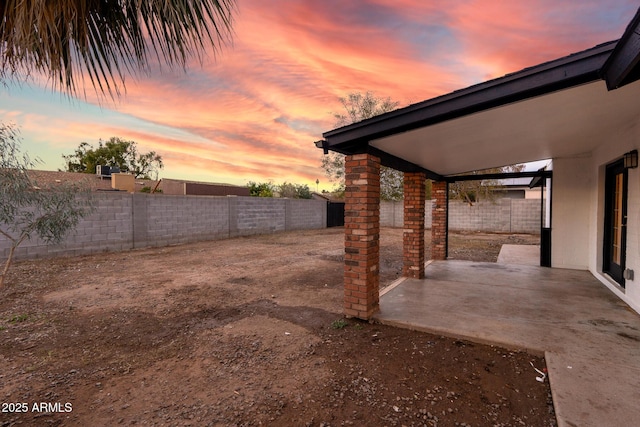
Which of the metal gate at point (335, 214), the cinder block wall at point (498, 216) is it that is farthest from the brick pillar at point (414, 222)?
the metal gate at point (335, 214)

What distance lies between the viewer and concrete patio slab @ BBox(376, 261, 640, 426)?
2.37 meters

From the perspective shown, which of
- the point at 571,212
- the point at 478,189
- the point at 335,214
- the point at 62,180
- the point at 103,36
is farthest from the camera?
the point at 335,214

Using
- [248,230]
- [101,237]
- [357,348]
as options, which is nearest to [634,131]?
[357,348]

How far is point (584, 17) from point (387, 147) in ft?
12.5

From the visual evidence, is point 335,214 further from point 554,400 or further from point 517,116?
point 554,400

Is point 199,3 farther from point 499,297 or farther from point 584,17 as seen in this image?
point 584,17

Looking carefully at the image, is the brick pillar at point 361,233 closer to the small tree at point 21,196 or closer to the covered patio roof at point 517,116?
the covered patio roof at point 517,116

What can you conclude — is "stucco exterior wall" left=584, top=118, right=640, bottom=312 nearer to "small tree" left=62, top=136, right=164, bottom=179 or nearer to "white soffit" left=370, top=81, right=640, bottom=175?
"white soffit" left=370, top=81, right=640, bottom=175

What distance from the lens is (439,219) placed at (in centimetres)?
788

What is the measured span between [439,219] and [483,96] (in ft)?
17.4

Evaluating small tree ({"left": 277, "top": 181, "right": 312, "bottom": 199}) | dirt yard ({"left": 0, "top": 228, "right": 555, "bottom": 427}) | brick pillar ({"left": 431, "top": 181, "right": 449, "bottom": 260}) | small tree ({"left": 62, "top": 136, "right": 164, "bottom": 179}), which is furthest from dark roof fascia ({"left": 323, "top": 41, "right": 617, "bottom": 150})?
small tree ({"left": 62, "top": 136, "right": 164, "bottom": 179})

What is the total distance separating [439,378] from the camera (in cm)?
276

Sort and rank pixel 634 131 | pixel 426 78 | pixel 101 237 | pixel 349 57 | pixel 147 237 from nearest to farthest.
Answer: pixel 634 131, pixel 349 57, pixel 426 78, pixel 101 237, pixel 147 237

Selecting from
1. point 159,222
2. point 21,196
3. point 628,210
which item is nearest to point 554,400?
point 628,210
